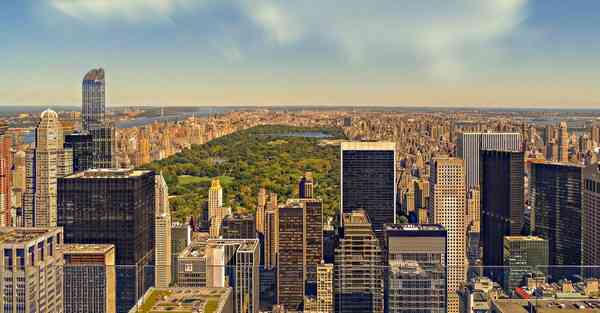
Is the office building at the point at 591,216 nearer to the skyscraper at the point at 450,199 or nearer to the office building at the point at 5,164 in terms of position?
the skyscraper at the point at 450,199

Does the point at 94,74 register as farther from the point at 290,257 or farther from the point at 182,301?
the point at 182,301

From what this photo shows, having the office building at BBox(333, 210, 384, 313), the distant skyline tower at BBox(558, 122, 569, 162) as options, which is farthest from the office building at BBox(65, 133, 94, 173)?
the distant skyline tower at BBox(558, 122, 569, 162)

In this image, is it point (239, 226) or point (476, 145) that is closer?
point (239, 226)

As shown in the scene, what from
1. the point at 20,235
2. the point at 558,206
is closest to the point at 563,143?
the point at 558,206

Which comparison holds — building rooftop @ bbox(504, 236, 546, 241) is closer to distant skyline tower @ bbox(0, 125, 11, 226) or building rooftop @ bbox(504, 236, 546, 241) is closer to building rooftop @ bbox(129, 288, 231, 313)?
building rooftop @ bbox(129, 288, 231, 313)

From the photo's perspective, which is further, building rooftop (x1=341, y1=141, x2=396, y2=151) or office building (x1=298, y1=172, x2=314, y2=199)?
building rooftop (x1=341, y1=141, x2=396, y2=151)

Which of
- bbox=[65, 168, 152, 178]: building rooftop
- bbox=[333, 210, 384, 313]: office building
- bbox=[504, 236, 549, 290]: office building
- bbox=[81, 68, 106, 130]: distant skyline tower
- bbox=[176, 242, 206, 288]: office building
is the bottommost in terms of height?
bbox=[504, 236, 549, 290]: office building
